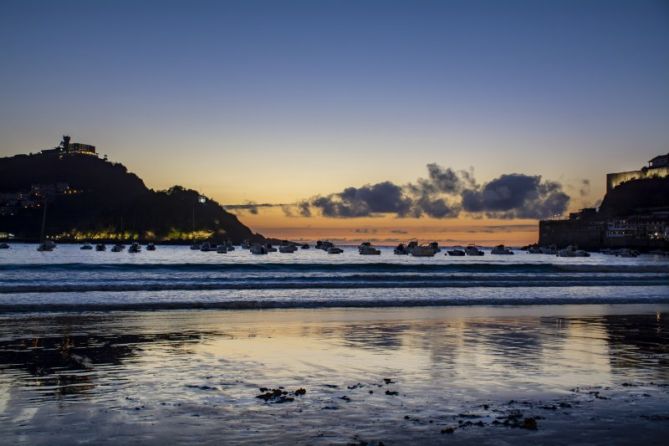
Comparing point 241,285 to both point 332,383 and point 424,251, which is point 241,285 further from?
point 424,251

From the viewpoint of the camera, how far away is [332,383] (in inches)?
439

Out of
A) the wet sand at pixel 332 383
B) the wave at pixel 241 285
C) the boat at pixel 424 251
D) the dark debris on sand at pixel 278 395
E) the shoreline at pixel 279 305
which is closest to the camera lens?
the wet sand at pixel 332 383

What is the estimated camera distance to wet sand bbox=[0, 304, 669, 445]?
26.3ft

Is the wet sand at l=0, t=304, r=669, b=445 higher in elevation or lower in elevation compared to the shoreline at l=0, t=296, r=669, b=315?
higher

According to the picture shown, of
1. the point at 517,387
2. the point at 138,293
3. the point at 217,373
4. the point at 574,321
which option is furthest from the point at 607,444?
the point at 138,293

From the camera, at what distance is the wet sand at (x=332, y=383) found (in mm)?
8023

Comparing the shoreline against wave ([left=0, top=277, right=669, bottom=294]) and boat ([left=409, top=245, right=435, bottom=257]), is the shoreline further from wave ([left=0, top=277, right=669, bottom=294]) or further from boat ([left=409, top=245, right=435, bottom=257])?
boat ([left=409, top=245, right=435, bottom=257])

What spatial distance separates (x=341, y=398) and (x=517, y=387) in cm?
306

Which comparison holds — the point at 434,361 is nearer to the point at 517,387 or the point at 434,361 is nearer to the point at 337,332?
the point at 517,387

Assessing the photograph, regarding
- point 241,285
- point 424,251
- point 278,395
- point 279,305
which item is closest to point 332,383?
point 278,395

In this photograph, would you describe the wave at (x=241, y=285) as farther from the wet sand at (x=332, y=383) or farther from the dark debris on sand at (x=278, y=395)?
the dark debris on sand at (x=278, y=395)

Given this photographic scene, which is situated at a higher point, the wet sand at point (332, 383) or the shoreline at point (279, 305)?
the wet sand at point (332, 383)

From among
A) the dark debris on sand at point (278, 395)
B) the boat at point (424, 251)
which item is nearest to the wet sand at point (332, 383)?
the dark debris on sand at point (278, 395)

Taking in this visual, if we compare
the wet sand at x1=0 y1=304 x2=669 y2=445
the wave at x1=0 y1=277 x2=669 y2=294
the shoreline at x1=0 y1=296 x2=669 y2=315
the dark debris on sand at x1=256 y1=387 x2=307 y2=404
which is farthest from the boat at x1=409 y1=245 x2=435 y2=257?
the dark debris on sand at x1=256 y1=387 x2=307 y2=404
